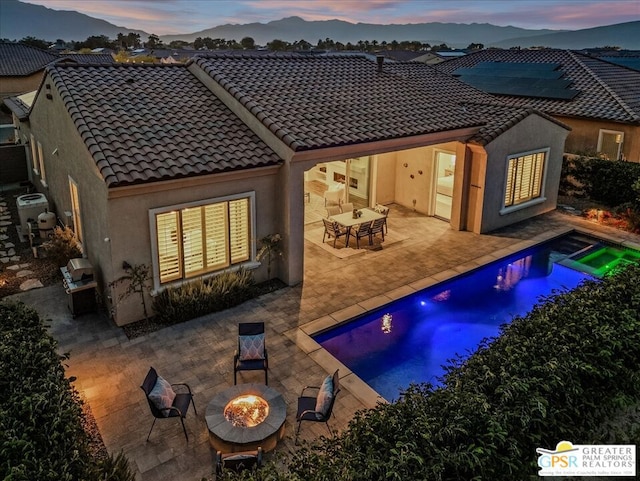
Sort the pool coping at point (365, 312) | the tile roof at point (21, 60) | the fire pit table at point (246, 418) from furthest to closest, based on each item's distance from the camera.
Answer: the tile roof at point (21, 60) → the pool coping at point (365, 312) → the fire pit table at point (246, 418)

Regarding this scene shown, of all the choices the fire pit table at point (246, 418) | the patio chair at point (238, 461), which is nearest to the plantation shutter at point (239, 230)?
the fire pit table at point (246, 418)

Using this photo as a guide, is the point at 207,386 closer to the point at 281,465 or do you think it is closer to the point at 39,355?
the point at 281,465

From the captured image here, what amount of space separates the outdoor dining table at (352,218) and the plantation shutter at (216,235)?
5.26m

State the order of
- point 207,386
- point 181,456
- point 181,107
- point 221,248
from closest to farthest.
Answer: point 181,456 < point 207,386 < point 221,248 < point 181,107

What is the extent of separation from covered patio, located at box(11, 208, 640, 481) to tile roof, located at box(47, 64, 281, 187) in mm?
3850

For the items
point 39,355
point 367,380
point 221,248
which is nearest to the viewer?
point 39,355

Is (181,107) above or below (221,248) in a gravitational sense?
above

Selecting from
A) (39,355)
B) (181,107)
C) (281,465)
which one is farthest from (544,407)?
(181,107)

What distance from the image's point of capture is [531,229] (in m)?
20.2

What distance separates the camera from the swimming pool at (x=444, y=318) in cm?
1170

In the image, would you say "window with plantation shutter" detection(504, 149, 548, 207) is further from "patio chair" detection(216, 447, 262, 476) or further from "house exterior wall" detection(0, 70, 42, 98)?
"house exterior wall" detection(0, 70, 42, 98)

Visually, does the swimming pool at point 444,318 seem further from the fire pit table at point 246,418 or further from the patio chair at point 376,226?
the patio chair at point 376,226

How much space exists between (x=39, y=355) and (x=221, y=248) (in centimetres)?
654

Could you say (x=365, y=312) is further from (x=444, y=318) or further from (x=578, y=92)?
(x=578, y=92)
